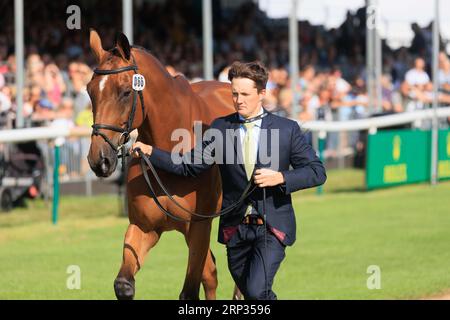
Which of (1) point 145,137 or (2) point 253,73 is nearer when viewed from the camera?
(2) point 253,73

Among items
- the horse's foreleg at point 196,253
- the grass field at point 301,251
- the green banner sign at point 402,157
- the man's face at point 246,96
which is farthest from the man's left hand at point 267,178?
the green banner sign at point 402,157

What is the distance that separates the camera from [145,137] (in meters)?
6.88

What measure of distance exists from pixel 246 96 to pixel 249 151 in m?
0.34

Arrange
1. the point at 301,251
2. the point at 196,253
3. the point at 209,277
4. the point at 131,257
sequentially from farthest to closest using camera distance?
1. the point at 301,251
2. the point at 209,277
3. the point at 196,253
4. the point at 131,257

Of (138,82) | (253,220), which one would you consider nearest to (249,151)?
(253,220)

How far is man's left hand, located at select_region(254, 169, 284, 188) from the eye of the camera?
Result: 589 centimetres

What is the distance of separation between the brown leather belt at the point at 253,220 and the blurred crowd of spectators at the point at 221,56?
8.23 m

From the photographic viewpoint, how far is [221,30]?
23.1m

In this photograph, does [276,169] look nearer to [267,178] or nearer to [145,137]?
[267,178]

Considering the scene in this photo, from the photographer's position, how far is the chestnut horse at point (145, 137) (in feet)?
20.6

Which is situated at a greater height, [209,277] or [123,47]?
[123,47]

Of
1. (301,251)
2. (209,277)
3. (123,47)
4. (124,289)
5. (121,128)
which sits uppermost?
(123,47)

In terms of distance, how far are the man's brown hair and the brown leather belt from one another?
2.45 ft
